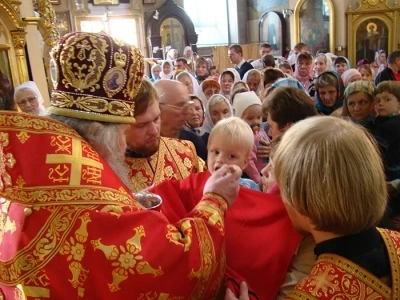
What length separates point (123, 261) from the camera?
1004mm

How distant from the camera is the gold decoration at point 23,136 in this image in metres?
1.05

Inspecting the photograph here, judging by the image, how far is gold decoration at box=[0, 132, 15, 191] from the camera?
1040 mm

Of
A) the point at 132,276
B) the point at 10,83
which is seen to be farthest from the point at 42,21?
the point at 132,276

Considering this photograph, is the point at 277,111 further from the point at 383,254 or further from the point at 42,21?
the point at 42,21

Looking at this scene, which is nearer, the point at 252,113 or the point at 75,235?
the point at 75,235

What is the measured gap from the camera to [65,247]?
1.01 metres

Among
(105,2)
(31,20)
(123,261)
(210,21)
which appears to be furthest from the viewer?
(210,21)

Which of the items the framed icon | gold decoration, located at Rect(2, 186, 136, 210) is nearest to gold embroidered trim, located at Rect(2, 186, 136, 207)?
gold decoration, located at Rect(2, 186, 136, 210)

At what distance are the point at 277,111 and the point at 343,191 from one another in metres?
1.10

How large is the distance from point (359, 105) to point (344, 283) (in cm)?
253

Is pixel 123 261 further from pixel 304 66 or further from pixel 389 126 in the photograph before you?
pixel 304 66

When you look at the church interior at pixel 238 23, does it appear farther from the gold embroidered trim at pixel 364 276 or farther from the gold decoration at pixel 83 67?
the gold embroidered trim at pixel 364 276

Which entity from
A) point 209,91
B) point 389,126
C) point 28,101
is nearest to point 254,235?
point 389,126

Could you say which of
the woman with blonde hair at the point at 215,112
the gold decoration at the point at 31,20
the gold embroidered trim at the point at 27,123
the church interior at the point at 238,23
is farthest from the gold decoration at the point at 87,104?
the church interior at the point at 238,23
